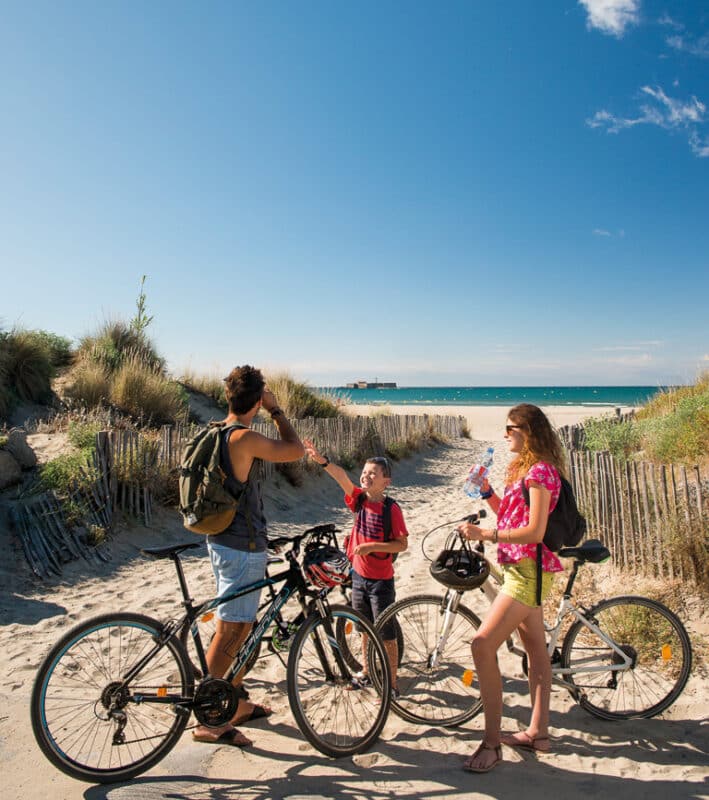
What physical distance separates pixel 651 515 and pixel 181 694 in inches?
170

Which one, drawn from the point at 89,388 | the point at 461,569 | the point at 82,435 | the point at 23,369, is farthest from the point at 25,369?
the point at 461,569

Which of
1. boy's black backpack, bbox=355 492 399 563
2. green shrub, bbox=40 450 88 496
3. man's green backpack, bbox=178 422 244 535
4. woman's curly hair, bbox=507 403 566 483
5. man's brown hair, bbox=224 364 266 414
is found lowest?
green shrub, bbox=40 450 88 496

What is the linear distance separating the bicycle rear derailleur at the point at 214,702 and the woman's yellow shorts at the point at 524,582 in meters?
1.50

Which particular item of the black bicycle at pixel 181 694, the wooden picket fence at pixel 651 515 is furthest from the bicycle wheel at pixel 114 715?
the wooden picket fence at pixel 651 515

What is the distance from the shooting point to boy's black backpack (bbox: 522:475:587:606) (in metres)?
2.97

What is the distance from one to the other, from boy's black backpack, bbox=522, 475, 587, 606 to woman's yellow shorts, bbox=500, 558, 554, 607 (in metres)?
0.03

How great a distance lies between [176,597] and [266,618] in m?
3.11

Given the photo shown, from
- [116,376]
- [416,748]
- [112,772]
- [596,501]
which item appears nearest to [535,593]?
[416,748]

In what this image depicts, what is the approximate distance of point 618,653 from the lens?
3.32 m

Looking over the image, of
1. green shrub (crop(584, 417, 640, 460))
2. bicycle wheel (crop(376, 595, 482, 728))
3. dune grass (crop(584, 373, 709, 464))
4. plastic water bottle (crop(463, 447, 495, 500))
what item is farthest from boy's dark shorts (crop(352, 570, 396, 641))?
green shrub (crop(584, 417, 640, 460))

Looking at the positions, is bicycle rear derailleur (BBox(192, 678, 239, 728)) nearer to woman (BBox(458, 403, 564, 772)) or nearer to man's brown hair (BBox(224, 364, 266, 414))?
woman (BBox(458, 403, 564, 772))

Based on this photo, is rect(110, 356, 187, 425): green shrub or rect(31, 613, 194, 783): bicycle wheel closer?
rect(31, 613, 194, 783): bicycle wheel

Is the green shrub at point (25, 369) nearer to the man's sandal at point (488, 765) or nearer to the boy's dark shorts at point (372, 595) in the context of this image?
the boy's dark shorts at point (372, 595)

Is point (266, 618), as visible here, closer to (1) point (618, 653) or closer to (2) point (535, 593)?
(2) point (535, 593)
